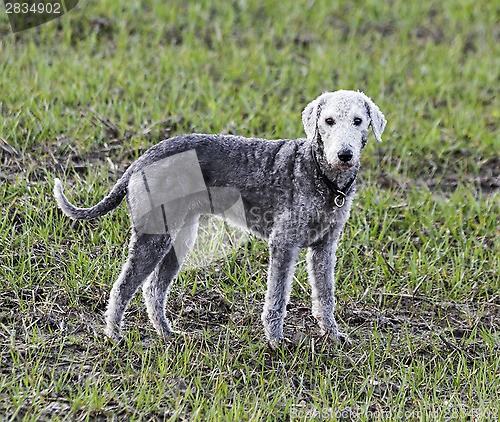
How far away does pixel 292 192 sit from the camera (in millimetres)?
4973

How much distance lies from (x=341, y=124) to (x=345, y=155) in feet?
0.93

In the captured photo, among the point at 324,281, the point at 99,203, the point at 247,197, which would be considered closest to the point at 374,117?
the point at 247,197

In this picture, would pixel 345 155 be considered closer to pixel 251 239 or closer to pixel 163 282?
pixel 163 282

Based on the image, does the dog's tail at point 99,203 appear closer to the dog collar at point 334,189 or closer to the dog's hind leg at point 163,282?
the dog's hind leg at point 163,282

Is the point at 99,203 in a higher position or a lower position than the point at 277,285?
→ higher

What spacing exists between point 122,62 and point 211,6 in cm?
252

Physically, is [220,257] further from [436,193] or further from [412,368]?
[436,193]

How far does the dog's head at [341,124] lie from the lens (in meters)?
4.35

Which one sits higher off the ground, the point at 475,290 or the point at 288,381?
the point at 288,381

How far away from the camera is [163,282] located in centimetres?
529

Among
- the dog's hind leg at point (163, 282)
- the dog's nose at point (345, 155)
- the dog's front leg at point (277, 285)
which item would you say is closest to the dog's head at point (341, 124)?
the dog's nose at point (345, 155)

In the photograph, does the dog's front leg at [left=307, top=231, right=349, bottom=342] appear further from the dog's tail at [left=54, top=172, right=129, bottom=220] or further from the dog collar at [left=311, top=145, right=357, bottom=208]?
the dog's tail at [left=54, top=172, right=129, bottom=220]

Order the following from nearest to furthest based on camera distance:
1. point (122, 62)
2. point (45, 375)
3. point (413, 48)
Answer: point (45, 375) → point (122, 62) → point (413, 48)

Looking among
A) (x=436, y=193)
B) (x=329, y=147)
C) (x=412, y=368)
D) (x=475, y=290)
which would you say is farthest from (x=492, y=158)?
(x=329, y=147)
